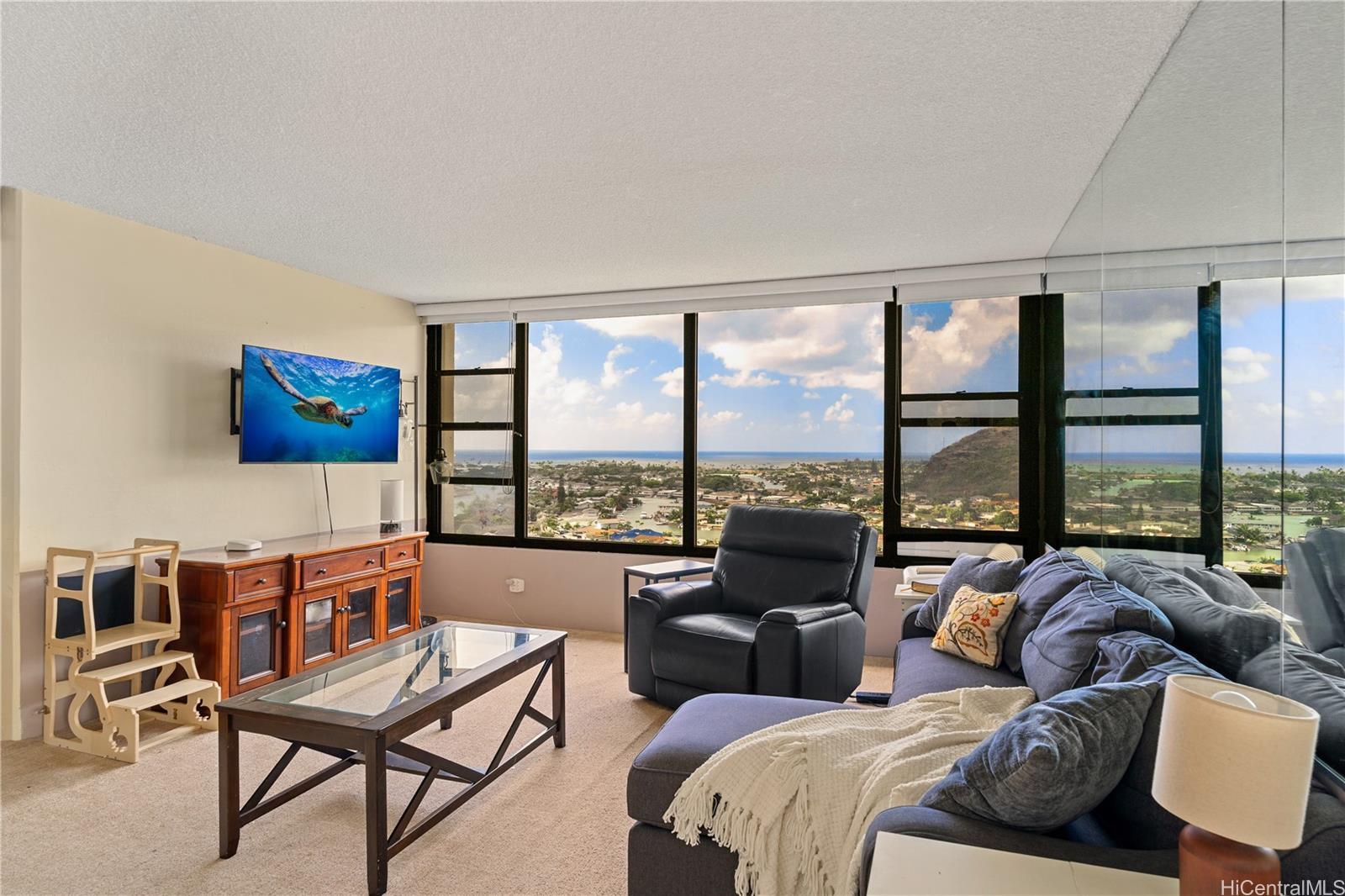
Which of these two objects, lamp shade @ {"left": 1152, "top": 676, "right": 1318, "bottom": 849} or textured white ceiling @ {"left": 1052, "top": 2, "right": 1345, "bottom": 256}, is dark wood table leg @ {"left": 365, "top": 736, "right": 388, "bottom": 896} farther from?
textured white ceiling @ {"left": 1052, "top": 2, "right": 1345, "bottom": 256}

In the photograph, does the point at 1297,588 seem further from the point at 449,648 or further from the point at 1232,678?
the point at 449,648

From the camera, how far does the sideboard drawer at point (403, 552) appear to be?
15.4ft

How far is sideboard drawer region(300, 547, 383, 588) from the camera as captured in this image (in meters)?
4.01

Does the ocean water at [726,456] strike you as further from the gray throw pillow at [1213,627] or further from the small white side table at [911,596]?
the small white side table at [911,596]

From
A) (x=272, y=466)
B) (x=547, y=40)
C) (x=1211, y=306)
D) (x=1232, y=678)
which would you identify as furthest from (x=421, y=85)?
(x=272, y=466)

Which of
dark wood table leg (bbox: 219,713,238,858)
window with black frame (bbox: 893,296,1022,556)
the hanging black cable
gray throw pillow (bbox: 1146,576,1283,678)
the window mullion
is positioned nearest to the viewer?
gray throw pillow (bbox: 1146,576,1283,678)

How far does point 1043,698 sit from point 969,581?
1.12 m

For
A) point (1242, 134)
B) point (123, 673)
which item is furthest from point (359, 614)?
point (1242, 134)

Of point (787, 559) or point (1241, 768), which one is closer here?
point (1241, 768)

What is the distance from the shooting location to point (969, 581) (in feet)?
10.6

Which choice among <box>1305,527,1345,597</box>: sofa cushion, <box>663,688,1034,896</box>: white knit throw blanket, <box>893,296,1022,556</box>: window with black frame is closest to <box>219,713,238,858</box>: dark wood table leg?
<box>663,688,1034,896</box>: white knit throw blanket

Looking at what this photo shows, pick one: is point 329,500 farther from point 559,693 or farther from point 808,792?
point 808,792

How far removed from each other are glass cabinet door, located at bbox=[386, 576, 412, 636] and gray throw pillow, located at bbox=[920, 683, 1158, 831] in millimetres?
3976

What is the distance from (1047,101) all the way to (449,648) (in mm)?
2912
